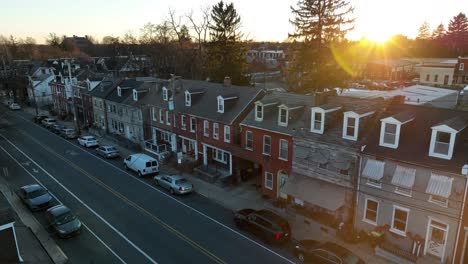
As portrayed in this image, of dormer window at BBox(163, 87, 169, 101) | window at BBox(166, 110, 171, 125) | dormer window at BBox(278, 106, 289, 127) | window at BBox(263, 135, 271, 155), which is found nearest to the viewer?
dormer window at BBox(278, 106, 289, 127)

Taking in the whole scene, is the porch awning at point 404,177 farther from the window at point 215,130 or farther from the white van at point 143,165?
the white van at point 143,165

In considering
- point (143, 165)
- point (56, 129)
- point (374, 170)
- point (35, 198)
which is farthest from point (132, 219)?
point (56, 129)

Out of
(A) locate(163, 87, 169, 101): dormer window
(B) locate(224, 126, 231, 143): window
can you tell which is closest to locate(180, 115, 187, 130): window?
(A) locate(163, 87, 169, 101): dormer window

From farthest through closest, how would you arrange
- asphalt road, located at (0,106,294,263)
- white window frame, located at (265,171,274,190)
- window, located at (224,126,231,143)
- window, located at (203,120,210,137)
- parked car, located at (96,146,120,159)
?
1. parked car, located at (96,146,120,159)
2. window, located at (203,120,210,137)
3. window, located at (224,126,231,143)
4. white window frame, located at (265,171,274,190)
5. asphalt road, located at (0,106,294,263)

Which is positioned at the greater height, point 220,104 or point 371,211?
point 220,104

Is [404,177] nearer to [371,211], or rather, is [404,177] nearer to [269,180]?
[371,211]

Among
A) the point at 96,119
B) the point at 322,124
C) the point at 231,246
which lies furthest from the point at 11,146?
the point at 322,124

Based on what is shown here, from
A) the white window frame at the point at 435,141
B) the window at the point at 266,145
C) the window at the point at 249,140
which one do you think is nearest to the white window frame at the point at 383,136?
the white window frame at the point at 435,141

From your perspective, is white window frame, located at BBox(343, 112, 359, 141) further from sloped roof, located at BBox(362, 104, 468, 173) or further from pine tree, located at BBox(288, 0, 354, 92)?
pine tree, located at BBox(288, 0, 354, 92)

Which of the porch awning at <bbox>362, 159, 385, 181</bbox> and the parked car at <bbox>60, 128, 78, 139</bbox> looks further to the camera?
the parked car at <bbox>60, 128, 78, 139</bbox>
